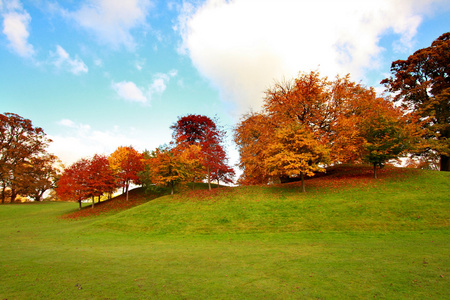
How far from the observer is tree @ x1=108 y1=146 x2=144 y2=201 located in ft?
106

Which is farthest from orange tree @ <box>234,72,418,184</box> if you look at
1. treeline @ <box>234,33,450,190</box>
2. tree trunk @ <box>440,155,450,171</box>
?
tree trunk @ <box>440,155,450,171</box>

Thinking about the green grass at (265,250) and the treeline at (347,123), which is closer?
the green grass at (265,250)

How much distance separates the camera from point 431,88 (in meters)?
29.2

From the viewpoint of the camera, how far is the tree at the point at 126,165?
32.2m

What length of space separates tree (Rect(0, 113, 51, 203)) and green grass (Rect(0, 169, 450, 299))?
3148 cm

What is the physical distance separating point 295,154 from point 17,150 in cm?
4802

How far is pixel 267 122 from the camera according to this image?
89.4ft

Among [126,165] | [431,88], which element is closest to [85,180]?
[126,165]

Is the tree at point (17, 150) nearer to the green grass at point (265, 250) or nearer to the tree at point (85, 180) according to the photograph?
the tree at point (85, 180)

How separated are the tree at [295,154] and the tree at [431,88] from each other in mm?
15744

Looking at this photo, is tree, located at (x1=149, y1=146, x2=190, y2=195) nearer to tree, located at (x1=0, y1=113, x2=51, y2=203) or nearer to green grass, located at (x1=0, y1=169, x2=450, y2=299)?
green grass, located at (x1=0, y1=169, x2=450, y2=299)

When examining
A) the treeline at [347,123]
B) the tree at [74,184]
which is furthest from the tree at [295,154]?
the tree at [74,184]

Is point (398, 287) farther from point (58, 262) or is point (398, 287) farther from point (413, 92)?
point (413, 92)

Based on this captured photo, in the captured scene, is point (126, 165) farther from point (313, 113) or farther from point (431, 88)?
point (431, 88)
